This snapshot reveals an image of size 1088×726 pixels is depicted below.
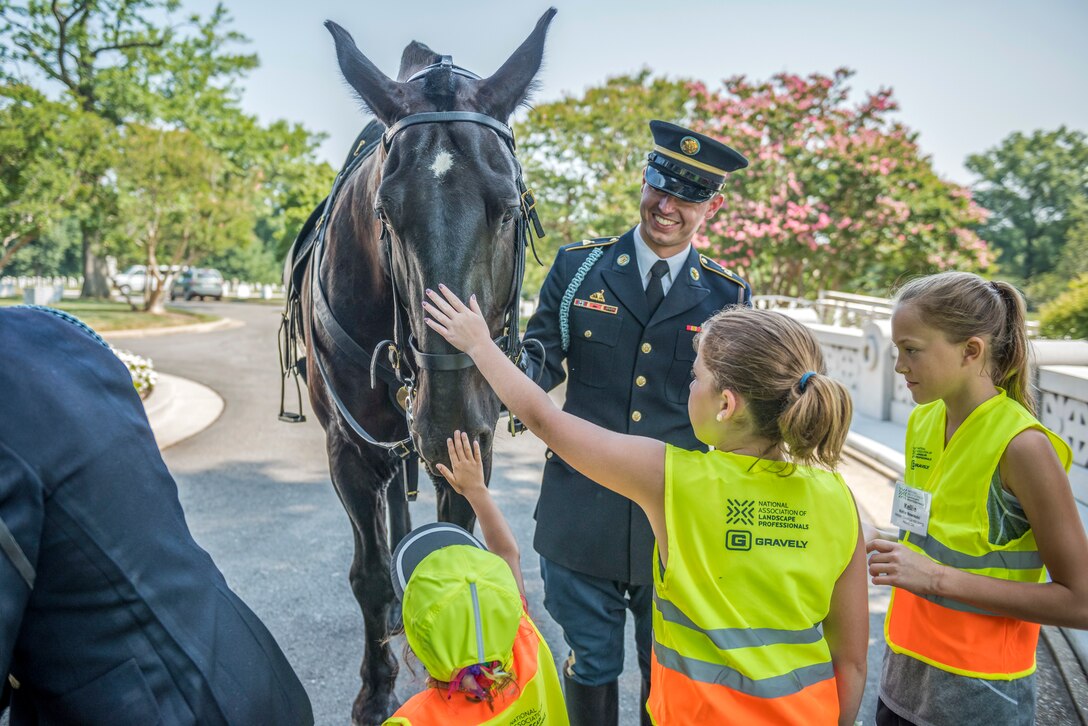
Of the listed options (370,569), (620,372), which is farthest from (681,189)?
(370,569)

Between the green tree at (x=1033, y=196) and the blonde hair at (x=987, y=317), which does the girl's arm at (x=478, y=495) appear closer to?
the blonde hair at (x=987, y=317)

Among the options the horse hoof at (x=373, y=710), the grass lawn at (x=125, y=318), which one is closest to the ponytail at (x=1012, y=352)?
the horse hoof at (x=373, y=710)

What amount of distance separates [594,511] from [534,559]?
2.48m

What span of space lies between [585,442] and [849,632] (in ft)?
2.18

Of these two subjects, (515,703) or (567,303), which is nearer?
(515,703)

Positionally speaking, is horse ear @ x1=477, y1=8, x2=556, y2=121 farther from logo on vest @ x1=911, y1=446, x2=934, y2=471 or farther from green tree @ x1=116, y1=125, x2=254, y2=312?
green tree @ x1=116, y1=125, x2=254, y2=312

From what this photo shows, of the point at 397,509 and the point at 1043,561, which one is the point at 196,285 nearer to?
the point at 397,509

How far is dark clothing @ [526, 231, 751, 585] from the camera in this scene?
226 centimetres

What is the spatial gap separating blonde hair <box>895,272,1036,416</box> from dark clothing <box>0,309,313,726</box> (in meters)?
1.64

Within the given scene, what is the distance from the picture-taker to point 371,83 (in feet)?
7.09

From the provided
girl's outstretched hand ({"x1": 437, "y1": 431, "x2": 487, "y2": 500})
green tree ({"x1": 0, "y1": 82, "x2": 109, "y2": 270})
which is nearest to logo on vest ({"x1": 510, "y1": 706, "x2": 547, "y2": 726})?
girl's outstretched hand ({"x1": 437, "y1": 431, "x2": 487, "y2": 500})

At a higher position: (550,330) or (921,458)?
(550,330)

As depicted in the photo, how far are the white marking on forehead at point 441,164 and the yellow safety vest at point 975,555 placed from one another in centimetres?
141

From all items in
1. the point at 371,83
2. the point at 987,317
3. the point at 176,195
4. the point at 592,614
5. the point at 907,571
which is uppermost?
the point at 176,195
